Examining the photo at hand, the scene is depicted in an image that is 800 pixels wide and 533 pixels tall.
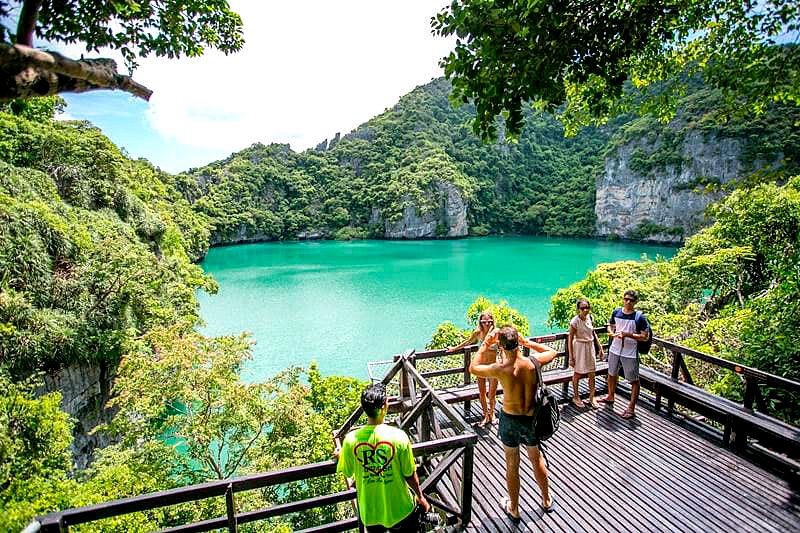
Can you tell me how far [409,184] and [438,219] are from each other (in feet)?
29.0

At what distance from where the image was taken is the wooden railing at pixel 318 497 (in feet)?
8.09

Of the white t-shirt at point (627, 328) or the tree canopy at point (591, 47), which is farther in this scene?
the white t-shirt at point (627, 328)

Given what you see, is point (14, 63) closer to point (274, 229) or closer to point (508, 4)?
point (508, 4)

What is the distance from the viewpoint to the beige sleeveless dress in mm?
4945

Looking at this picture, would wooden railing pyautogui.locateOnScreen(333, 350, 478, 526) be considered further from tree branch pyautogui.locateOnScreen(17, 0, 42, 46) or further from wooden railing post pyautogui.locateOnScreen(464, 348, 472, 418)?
tree branch pyautogui.locateOnScreen(17, 0, 42, 46)

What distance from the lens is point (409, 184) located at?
258 feet

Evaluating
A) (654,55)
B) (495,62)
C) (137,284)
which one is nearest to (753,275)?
(654,55)

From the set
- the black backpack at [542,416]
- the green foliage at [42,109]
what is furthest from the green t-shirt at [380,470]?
the green foliage at [42,109]

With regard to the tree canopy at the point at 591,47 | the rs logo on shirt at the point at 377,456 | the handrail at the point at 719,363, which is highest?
the tree canopy at the point at 591,47

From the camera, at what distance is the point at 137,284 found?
1295cm

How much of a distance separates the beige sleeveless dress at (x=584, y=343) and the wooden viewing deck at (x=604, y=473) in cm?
50

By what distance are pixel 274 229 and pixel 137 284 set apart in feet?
224

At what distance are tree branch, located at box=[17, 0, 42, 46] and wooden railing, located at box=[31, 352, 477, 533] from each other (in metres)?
2.53

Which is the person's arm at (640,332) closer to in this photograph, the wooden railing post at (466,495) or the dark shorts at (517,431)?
the dark shorts at (517,431)
